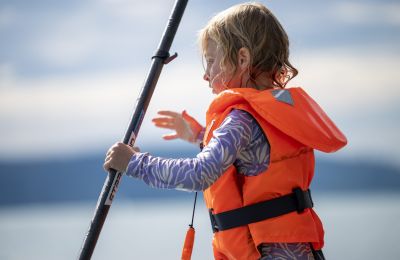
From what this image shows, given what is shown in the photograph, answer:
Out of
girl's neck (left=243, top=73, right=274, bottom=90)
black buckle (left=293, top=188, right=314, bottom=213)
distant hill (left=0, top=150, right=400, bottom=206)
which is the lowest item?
black buckle (left=293, top=188, right=314, bottom=213)

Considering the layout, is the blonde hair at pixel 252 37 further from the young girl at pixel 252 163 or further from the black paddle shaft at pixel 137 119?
the black paddle shaft at pixel 137 119

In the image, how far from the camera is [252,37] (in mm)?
2115

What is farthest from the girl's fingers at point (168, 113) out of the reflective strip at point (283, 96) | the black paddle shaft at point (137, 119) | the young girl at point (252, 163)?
the reflective strip at point (283, 96)

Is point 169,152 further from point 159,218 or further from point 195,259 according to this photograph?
point 195,259

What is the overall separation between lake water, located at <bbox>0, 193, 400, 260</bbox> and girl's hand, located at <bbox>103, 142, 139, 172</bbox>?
131cm

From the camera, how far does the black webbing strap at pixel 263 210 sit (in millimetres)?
1997

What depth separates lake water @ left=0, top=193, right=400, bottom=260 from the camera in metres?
4.26

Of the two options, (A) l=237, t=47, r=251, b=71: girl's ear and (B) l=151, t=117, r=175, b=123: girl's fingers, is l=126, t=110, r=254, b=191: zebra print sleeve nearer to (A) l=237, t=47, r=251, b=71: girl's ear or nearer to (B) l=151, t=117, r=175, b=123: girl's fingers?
(A) l=237, t=47, r=251, b=71: girl's ear

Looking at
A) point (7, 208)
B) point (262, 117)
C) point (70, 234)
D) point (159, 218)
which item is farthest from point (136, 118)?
point (7, 208)

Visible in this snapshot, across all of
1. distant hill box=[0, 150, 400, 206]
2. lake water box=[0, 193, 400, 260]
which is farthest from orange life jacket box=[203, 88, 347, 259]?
distant hill box=[0, 150, 400, 206]

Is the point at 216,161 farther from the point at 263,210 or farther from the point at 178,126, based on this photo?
the point at 178,126

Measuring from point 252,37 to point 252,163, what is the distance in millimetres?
351

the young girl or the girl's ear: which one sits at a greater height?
the girl's ear

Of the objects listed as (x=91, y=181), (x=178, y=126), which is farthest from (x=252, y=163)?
(x=91, y=181)
